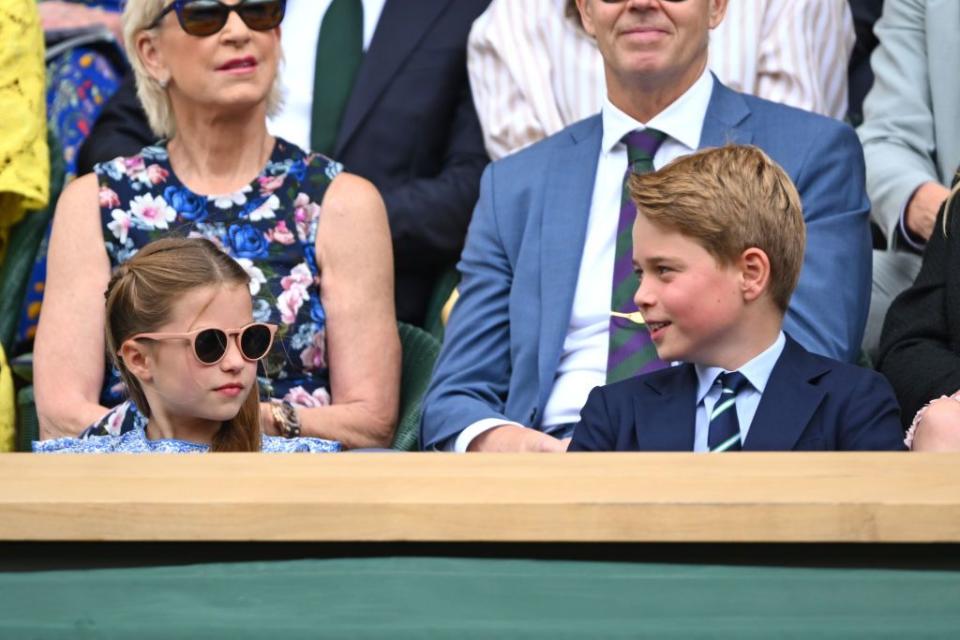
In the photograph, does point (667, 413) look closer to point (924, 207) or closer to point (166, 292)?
point (166, 292)

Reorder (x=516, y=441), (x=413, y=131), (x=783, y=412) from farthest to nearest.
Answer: (x=413, y=131), (x=516, y=441), (x=783, y=412)

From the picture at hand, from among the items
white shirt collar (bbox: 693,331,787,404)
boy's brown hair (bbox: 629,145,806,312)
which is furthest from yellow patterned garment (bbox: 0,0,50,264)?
white shirt collar (bbox: 693,331,787,404)

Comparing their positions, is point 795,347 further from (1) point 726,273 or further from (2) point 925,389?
(2) point 925,389

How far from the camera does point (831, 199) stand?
10.5ft

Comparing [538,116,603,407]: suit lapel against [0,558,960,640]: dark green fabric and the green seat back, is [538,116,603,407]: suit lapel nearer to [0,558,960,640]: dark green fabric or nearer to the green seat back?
the green seat back

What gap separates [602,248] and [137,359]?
99 cm

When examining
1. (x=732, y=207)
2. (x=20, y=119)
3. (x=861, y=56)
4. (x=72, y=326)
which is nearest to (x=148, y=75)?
(x=20, y=119)

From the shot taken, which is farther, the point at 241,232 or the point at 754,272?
the point at 241,232

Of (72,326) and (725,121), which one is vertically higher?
(725,121)

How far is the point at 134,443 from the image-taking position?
282 cm

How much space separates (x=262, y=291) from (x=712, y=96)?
1.02 metres

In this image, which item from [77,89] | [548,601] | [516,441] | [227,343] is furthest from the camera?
[77,89]

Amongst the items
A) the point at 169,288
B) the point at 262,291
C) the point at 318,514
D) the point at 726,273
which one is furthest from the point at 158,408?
the point at 318,514

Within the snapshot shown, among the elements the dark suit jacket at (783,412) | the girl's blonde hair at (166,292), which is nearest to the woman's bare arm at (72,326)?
the girl's blonde hair at (166,292)
